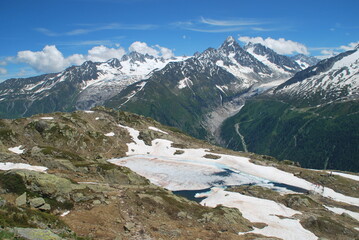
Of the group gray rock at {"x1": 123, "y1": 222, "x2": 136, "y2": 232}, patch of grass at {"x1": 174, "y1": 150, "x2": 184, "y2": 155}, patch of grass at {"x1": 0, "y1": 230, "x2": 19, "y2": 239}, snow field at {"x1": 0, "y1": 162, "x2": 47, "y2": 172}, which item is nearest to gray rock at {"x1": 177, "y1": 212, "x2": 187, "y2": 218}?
gray rock at {"x1": 123, "y1": 222, "x2": 136, "y2": 232}

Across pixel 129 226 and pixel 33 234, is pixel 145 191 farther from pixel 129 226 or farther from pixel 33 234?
pixel 33 234

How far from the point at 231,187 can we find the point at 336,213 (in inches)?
1122

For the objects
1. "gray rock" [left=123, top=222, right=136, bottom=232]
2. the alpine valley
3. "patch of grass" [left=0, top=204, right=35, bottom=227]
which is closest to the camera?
"patch of grass" [left=0, top=204, right=35, bottom=227]

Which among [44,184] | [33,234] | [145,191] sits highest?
[33,234]

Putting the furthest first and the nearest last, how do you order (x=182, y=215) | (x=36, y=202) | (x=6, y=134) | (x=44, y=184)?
(x=6, y=134) → (x=182, y=215) → (x=44, y=184) → (x=36, y=202)

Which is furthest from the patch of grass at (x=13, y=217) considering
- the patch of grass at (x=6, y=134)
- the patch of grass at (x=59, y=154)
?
the patch of grass at (x=6, y=134)

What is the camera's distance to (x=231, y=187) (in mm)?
83500

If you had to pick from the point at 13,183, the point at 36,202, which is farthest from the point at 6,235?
the point at 13,183

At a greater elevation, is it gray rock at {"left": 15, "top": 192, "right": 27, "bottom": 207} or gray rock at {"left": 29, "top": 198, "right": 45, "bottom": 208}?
gray rock at {"left": 15, "top": 192, "right": 27, "bottom": 207}

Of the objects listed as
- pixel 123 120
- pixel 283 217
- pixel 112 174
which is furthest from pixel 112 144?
pixel 283 217

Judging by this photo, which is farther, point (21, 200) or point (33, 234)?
point (21, 200)

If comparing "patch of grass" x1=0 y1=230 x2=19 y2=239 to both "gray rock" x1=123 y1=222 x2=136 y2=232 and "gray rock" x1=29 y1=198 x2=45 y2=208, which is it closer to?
"gray rock" x1=29 y1=198 x2=45 y2=208

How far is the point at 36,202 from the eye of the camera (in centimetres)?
3158

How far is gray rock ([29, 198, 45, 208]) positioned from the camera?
3128 cm
